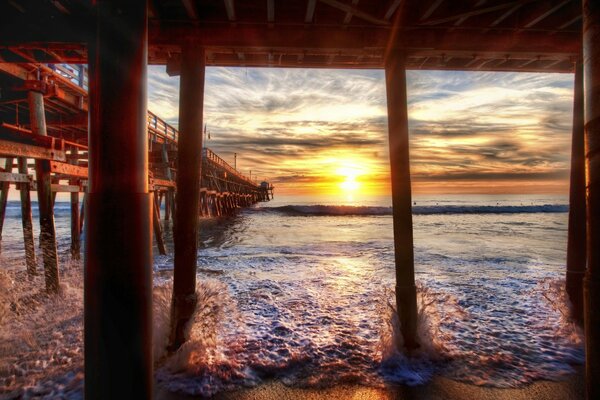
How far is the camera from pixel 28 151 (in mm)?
4742

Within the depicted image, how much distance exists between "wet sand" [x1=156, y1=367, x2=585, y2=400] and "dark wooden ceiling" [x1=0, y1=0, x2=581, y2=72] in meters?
3.84

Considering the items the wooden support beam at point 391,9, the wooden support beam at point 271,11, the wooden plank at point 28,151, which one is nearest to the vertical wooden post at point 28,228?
the wooden plank at point 28,151

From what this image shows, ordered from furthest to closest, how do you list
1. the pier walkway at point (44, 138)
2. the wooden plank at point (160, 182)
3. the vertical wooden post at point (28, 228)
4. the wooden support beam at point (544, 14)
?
the wooden plank at point (160, 182) < the vertical wooden post at point (28, 228) < the pier walkway at point (44, 138) < the wooden support beam at point (544, 14)

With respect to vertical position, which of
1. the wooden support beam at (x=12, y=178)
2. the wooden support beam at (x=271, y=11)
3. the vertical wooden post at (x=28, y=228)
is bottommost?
the vertical wooden post at (x=28, y=228)

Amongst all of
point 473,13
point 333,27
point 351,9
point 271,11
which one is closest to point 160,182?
point 271,11

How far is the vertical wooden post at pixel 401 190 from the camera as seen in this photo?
12.4 ft

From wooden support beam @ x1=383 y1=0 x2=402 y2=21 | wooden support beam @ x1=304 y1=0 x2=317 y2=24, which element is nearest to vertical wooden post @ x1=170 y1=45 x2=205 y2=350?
wooden support beam @ x1=304 y1=0 x2=317 y2=24

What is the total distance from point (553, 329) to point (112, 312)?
562 cm

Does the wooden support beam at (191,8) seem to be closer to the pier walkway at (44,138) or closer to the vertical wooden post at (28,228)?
the pier walkway at (44,138)

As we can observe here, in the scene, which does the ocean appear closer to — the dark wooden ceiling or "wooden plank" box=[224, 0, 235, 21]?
the dark wooden ceiling

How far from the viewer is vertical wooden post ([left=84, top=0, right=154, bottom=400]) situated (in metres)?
1.35

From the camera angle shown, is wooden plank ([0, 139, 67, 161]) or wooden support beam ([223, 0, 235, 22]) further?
wooden plank ([0, 139, 67, 161])

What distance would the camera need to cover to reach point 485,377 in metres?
3.30

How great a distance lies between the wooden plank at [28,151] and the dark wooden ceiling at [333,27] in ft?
4.35
